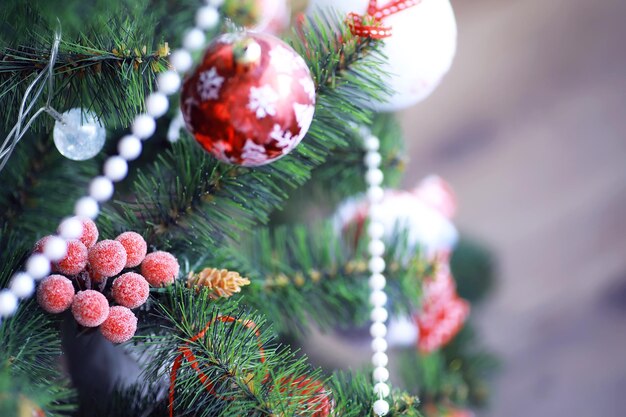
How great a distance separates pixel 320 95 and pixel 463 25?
0.70 m

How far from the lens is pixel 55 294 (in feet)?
1.07

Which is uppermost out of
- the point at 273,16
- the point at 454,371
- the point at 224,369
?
the point at 273,16

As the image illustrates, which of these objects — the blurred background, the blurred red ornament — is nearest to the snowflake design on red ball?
the blurred red ornament

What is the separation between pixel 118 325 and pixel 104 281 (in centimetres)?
3

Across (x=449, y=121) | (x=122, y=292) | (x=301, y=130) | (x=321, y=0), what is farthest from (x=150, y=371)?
(x=449, y=121)

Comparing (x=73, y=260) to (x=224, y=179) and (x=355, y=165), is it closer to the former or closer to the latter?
(x=224, y=179)

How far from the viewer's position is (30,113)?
0.38 m

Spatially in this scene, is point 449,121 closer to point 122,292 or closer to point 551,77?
point 551,77

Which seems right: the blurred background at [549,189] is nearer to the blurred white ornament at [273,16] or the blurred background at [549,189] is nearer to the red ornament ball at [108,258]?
the blurred white ornament at [273,16]

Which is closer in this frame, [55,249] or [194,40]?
[55,249]

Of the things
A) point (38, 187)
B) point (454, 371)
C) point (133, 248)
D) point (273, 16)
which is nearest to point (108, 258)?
point (133, 248)

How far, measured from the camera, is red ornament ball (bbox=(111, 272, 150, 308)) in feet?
1.10

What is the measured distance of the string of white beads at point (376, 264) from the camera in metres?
0.43

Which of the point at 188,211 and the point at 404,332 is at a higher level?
the point at 188,211
